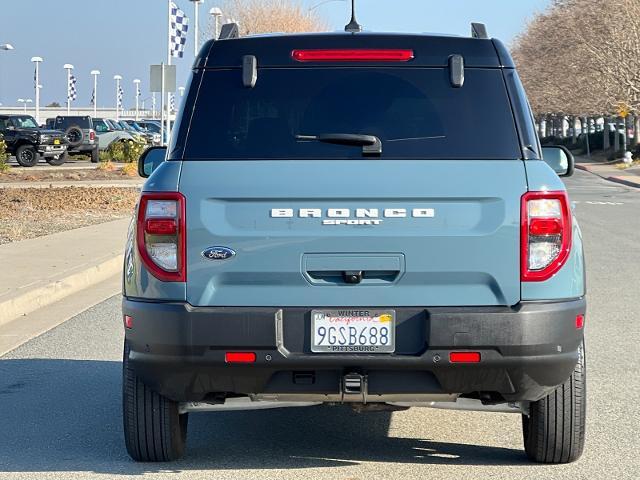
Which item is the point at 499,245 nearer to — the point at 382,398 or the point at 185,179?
the point at 382,398

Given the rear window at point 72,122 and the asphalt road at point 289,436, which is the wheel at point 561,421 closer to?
the asphalt road at point 289,436

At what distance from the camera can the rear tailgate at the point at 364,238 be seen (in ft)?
17.8

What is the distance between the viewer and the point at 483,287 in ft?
17.9

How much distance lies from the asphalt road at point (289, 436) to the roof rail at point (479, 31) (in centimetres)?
205

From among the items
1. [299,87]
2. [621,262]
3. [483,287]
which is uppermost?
[299,87]

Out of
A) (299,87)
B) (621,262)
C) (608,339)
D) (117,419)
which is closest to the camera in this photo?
(299,87)

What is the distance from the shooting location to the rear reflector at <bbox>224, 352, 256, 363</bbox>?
5.43 metres

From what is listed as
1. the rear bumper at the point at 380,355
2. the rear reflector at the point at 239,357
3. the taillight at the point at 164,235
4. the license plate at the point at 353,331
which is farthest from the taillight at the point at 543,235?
the taillight at the point at 164,235

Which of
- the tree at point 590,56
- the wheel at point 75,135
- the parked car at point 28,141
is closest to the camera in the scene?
the parked car at point 28,141

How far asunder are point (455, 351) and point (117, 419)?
2.63 metres

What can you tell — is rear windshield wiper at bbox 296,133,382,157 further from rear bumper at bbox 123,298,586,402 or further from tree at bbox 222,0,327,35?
tree at bbox 222,0,327,35

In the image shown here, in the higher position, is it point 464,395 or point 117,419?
point 464,395

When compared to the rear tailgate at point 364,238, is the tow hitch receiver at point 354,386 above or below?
below

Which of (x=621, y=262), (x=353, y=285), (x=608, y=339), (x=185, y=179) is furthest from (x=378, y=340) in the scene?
(x=621, y=262)
